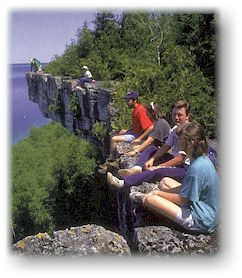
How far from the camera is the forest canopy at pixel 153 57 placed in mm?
9266

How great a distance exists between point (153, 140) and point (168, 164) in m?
0.79

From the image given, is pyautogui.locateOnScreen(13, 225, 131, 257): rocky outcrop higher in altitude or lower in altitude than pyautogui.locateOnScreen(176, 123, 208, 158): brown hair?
lower

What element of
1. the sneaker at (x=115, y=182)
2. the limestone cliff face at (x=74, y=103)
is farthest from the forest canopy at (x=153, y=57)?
the sneaker at (x=115, y=182)

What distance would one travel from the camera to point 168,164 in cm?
441

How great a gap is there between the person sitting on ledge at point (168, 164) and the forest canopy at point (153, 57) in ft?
8.22

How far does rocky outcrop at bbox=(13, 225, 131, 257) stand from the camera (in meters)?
3.59

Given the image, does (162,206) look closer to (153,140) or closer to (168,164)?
(168,164)

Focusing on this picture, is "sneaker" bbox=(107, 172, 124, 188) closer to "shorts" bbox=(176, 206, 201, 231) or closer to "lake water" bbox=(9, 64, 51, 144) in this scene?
"lake water" bbox=(9, 64, 51, 144)

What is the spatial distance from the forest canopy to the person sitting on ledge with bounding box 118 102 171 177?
2.08m

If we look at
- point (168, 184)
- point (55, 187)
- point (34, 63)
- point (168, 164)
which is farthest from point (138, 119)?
point (55, 187)

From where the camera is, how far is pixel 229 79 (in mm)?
4309

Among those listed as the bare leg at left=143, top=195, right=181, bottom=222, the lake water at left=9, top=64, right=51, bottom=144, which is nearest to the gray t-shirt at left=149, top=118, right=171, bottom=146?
the lake water at left=9, top=64, right=51, bottom=144

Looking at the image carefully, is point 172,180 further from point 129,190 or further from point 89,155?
point 89,155
